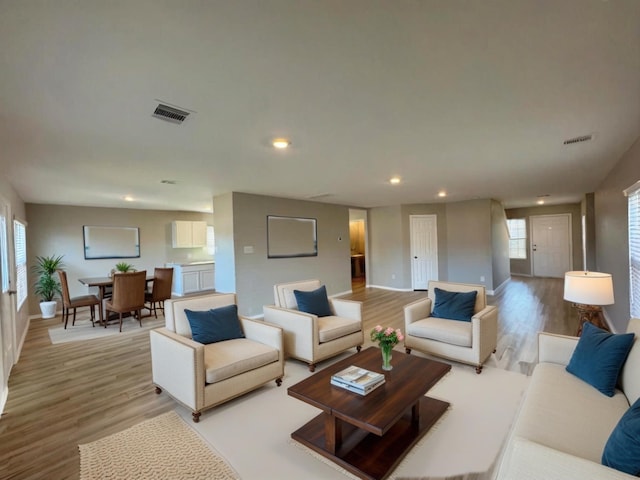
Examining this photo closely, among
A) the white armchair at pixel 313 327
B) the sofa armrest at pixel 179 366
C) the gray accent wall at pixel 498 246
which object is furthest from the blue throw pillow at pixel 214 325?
the gray accent wall at pixel 498 246

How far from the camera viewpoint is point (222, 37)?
138 centimetres

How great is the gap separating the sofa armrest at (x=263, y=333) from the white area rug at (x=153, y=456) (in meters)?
0.95

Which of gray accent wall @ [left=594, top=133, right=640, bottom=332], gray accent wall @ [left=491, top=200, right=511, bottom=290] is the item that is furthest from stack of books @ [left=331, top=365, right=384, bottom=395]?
gray accent wall @ [left=491, top=200, right=511, bottom=290]

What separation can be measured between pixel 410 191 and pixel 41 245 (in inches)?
305

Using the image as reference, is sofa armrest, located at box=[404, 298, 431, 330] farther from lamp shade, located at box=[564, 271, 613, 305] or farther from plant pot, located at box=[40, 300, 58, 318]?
plant pot, located at box=[40, 300, 58, 318]

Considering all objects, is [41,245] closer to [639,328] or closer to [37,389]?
[37,389]

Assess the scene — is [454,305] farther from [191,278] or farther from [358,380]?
[191,278]

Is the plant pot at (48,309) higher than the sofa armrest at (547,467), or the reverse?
the sofa armrest at (547,467)

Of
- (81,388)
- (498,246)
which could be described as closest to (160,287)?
(81,388)

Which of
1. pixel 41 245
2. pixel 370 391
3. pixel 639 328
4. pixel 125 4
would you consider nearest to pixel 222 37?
pixel 125 4

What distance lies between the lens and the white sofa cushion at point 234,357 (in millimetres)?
2477

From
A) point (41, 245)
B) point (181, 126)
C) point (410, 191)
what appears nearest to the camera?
point (181, 126)

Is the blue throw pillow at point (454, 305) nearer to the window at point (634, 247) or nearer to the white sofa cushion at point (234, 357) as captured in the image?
the window at point (634, 247)

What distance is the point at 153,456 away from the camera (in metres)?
2.01
